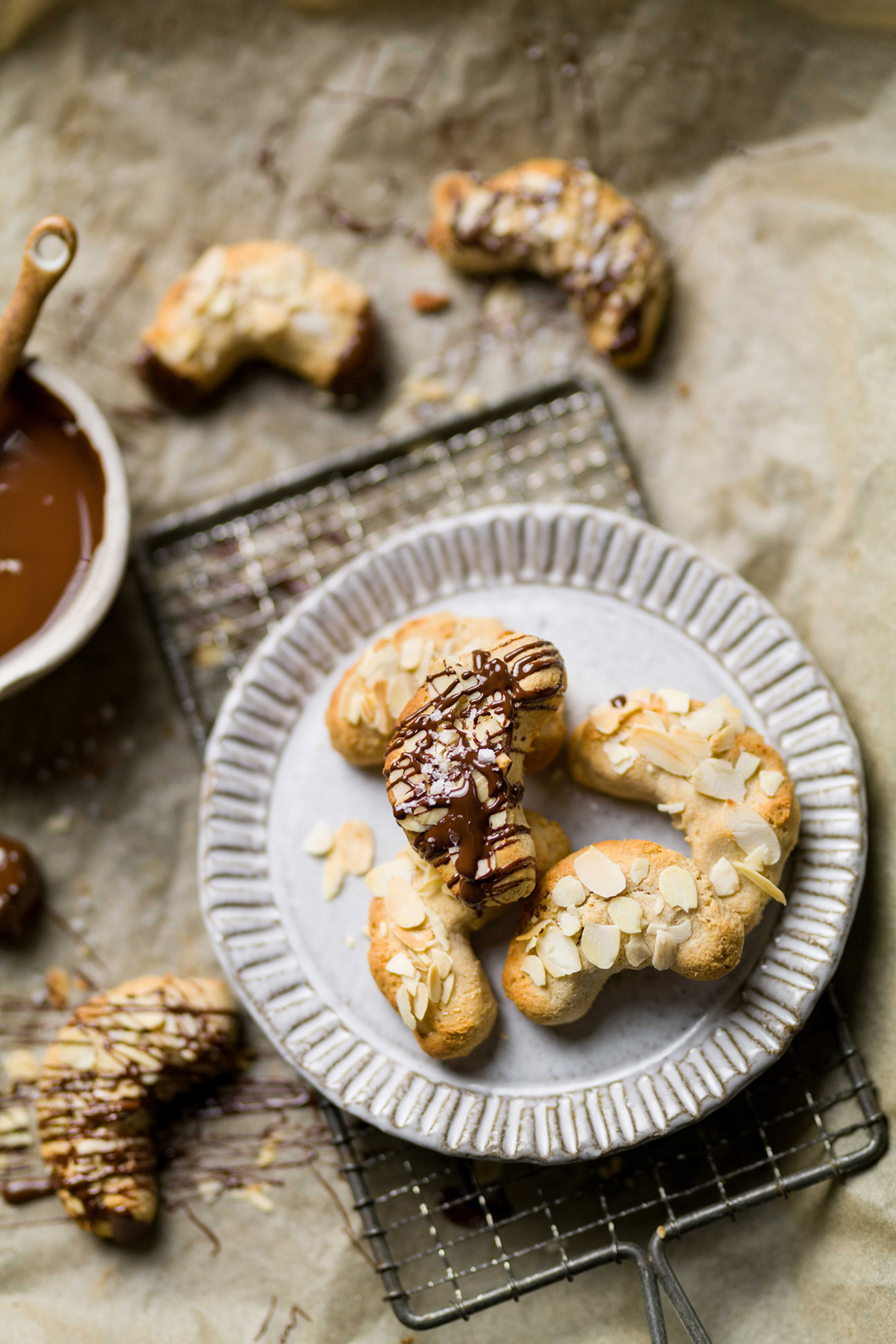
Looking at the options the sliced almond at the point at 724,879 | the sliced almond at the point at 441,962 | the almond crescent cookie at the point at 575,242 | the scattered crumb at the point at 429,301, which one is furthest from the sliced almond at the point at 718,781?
the scattered crumb at the point at 429,301

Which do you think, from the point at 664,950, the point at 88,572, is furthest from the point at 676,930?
the point at 88,572

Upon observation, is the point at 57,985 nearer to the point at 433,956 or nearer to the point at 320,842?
the point at 320,842

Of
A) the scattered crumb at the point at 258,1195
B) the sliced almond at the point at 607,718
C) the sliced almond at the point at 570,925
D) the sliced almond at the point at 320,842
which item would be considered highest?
the sliced almond at the point at 607,718

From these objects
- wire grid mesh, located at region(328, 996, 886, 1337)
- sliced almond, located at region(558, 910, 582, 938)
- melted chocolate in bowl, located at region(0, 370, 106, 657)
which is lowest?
wire grid mesh, located at region(328, 996, 886, 1337)

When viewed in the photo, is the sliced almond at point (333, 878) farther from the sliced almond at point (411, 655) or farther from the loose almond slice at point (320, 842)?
the sliced almond at point (411, 655)

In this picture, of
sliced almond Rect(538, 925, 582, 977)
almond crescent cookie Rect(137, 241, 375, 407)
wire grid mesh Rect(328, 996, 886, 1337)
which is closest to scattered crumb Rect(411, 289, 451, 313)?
almond crescent cookie Rect(137, 241, 375, 407)

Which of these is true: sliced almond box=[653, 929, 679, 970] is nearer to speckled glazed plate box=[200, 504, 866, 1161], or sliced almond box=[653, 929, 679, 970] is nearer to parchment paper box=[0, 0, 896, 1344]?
speckled glazed plate box=[200, 504, 866, 1161]
